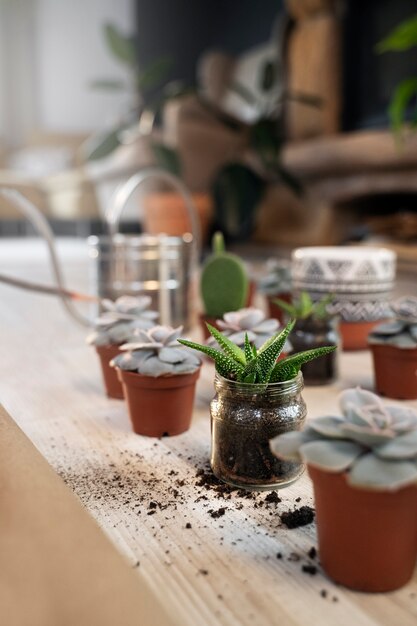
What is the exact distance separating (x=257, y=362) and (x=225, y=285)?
436 millimetres

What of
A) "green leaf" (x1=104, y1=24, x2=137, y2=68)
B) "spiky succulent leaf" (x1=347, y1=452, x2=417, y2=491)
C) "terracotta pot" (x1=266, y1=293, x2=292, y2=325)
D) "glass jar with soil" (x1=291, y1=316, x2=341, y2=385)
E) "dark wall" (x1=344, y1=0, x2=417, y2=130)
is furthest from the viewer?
"green leaf" (x1=104, y1=24, x2=137, y2=68)

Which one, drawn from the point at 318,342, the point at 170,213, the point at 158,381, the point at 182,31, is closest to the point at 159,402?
the point at 158,381

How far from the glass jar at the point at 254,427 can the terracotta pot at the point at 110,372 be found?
297 mm

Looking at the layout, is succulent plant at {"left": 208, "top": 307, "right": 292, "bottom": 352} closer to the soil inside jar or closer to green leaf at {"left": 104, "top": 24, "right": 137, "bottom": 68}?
the soil inside jar

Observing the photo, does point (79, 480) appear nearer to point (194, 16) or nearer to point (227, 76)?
point (227, 76)

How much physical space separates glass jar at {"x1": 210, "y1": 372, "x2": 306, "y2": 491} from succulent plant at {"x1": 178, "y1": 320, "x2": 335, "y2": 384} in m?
0.01

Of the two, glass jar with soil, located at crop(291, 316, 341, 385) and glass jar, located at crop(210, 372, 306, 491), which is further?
glass jar with soil, located at crop(291, 316, 341, 385)

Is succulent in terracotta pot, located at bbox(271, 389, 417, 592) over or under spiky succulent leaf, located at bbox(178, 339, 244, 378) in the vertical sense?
under

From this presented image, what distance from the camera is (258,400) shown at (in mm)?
610

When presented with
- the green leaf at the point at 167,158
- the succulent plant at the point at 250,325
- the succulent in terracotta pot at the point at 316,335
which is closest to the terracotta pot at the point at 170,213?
the green leaf at the point at 167,158

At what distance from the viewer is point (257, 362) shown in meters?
0.61

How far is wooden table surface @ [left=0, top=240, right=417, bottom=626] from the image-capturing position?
1.45 ft

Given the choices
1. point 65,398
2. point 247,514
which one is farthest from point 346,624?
point 65,398

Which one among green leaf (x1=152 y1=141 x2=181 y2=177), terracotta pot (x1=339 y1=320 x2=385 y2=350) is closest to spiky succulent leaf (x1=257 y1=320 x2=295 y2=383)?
terracotta pot (x1=339 y1=320 x2=385 y2=350)
